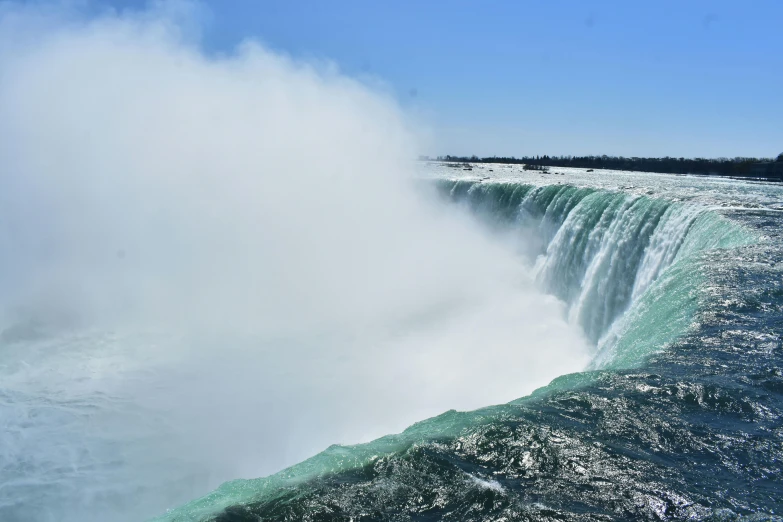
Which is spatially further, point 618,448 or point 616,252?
point 616,252

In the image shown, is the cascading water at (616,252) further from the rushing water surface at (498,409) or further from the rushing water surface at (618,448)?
the rushing water surface at (618,448)

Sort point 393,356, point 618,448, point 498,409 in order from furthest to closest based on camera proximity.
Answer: point 393,356
point 498,409
point 618,448

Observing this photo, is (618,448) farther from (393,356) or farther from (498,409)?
(393,356)

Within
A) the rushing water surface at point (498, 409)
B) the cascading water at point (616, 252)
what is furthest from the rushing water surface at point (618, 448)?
the cascading water at point (616, 252)

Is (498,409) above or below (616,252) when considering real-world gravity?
below

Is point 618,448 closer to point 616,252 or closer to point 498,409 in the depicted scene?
point 498,409

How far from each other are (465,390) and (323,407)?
2.76 m

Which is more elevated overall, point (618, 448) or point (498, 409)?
point (498, 409)

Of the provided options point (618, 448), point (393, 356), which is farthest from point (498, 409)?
point (393, 356)

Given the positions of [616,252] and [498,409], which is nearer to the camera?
[498,409]

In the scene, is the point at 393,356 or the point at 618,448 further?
the point at 393,356

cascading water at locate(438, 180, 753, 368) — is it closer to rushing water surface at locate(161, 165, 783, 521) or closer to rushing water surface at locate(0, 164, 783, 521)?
rushing water surface at locate(0, 164, 783, 521)

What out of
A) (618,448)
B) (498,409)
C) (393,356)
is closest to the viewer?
(618,448)

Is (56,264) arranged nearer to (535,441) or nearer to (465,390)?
(465,390)
